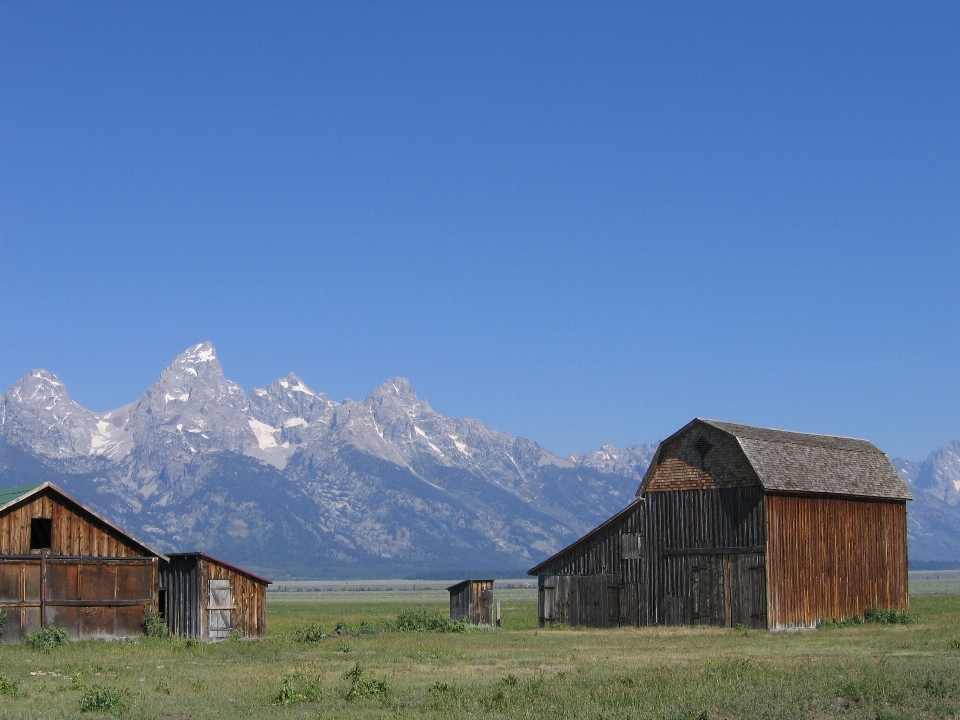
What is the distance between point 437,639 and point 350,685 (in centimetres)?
1904

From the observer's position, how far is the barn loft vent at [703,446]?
60.7 meters

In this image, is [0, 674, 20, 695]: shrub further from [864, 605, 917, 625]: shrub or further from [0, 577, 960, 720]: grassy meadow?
[864, 605, 917, 625]: shrub

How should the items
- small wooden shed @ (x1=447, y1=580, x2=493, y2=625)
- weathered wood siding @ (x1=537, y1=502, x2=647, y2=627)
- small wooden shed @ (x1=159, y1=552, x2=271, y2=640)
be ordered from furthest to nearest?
small wooden shed @ (x1=447, y1=580, x2=493, y2=625), weathered wood siding @ (x1=537, y1=502, x2=647, y2=627), small wooden shed @ (x1=159, y1=552, x2=271, y2=640)

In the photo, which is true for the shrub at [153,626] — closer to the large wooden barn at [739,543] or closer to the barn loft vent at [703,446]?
the large wooden barn at [739,543]

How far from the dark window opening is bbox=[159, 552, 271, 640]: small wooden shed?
226 inches

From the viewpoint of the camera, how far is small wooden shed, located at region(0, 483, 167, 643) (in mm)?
47375

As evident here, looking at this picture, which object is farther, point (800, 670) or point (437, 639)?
point (437, 639)

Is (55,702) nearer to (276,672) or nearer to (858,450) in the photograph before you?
(276,672)

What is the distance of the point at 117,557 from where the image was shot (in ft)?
165

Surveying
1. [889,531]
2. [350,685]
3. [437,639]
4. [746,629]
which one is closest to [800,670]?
[350,685]

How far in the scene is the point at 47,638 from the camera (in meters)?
46.1

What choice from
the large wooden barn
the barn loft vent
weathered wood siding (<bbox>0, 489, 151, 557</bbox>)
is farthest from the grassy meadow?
the barn loft vent

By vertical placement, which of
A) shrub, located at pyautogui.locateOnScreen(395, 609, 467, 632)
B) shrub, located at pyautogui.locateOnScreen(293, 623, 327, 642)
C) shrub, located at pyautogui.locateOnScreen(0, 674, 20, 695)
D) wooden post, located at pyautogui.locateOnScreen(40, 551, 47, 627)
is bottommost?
shrub, located at pyautogui.locateOnScreen(395, 609, 467, 632)

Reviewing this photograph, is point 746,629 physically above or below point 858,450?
below
